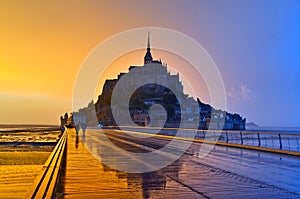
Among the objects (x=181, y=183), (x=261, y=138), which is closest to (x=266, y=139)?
(x=261, y=138)

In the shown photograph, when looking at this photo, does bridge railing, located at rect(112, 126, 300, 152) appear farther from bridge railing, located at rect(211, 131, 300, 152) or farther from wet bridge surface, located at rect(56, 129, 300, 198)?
wet bridge surface, located at rect(56, 129, 300, 198)

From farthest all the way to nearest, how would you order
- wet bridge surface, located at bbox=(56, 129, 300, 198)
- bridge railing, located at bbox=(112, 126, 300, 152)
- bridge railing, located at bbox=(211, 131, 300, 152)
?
bridge railing, located at bbox=(112, 126, 300, 152), bridge railing, located at bbox=(211, 131, 300, 152), wet bridge surface, located at bbox=(56, 129, 300, 198)

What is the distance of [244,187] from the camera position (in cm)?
1116

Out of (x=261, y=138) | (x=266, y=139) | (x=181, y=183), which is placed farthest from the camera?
(x=261, y=138)

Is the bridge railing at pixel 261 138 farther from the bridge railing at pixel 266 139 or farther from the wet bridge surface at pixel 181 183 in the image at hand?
the wet bridge surface at pixel 181 183

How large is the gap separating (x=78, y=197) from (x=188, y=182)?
12.8 feet

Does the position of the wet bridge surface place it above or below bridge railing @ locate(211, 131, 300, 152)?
below

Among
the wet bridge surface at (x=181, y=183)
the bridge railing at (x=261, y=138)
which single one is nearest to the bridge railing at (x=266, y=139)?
the bridge railing at (x=261, y=138)

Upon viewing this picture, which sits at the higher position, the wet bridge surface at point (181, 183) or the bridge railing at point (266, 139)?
the bridge railing at point (266, 139)

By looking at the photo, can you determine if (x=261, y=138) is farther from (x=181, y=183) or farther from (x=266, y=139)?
(x=181, y=183)

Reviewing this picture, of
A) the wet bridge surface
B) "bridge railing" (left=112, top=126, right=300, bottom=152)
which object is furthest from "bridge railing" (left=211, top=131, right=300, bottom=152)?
the wet bridge surface

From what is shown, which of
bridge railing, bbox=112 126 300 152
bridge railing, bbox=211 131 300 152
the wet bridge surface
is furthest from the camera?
bridge railing, bbox=112 126 300 152

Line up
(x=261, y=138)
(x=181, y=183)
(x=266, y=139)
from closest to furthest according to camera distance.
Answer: (x=181, y=183), (x=266, y=139), (x=261, y=138)

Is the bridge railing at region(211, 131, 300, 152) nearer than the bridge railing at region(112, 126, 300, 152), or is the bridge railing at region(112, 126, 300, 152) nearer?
the bridge railing at region(211, 131, 300, 152)
